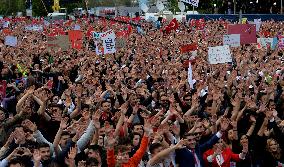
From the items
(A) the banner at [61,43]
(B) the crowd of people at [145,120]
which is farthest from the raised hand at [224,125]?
(A) the banner at [61,43]

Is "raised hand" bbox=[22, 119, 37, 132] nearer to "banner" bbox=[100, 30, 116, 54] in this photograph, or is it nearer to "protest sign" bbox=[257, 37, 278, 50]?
"banner" bbox=[100, 30, 116, 54]

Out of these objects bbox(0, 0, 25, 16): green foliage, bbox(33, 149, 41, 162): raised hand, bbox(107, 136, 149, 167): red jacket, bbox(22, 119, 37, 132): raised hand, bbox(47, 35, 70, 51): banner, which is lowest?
bbox(107, 136, 149, 167): red jacket

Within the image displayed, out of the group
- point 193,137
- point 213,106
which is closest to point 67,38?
point 213,106

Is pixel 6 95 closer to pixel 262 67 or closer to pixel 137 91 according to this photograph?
pixel 137 91

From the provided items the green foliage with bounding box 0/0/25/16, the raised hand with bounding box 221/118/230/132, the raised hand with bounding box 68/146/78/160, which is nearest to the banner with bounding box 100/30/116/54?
the raised hand with bounding box 221/118/230/132

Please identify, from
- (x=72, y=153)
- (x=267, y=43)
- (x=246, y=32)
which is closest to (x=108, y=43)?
(x=246, y=32)

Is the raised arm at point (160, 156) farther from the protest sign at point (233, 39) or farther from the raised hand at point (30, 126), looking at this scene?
Result: the protest sign at point (233, 39)

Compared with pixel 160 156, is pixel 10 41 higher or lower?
higher

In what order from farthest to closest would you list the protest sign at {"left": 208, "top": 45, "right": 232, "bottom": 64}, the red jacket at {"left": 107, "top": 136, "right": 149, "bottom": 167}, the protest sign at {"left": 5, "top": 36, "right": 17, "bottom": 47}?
1. the protest sign at {"left": 5, "top": 36, "right": 17, "bottom": 47}
2. the protest sign at {"left": 208, "top": 45, "right": 232, "bottom": 64}
3. the red jacket at {"left": 107, "top": 136, "right": 149, "bottom": 167}

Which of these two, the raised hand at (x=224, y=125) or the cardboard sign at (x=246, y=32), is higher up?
the cardboard sign at (x=246, y=32)

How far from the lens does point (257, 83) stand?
13289 millimetres

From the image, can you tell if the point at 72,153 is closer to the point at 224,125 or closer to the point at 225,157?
the point at 225,157

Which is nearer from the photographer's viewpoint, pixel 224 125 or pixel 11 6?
pixel 224 125

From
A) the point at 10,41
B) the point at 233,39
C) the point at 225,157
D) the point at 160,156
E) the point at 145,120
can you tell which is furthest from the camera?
the point at 10,41
